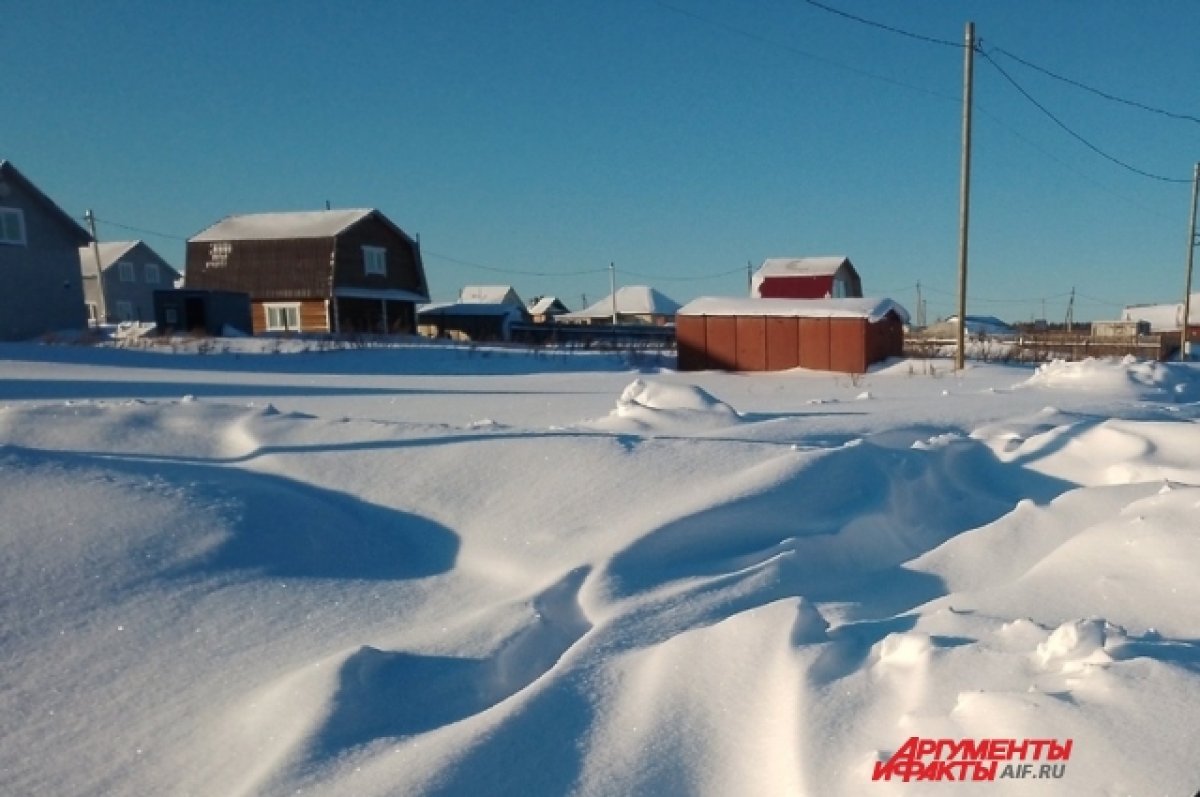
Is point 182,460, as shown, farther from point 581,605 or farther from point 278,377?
point 278,377

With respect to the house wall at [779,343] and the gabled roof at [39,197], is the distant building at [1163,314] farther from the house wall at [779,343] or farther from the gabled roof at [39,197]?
the gabled roof at [39,197]

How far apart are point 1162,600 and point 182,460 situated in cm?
498

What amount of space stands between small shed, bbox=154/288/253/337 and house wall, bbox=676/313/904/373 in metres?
15.5

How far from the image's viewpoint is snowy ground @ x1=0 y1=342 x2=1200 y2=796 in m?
2.06

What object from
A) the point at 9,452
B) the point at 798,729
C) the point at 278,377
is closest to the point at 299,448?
the point at 9,452

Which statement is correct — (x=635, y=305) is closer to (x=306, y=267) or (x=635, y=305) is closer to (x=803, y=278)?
(x=803, y=278)

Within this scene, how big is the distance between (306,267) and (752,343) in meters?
19.0

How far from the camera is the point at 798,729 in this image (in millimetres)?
2109

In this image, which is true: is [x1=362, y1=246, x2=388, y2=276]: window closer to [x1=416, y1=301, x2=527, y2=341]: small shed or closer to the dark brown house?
the dark brown house

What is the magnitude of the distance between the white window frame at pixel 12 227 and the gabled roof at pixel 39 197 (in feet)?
1.23

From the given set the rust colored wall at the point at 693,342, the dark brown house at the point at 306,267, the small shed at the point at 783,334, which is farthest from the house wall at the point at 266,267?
the small shed at the point at 783,334

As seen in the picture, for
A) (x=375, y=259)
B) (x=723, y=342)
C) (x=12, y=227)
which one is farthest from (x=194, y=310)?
(x=723, y=342)

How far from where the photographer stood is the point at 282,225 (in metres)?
30.9

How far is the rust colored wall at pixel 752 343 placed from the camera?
712 inches
